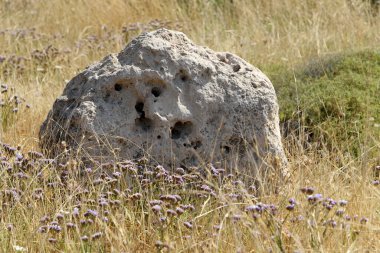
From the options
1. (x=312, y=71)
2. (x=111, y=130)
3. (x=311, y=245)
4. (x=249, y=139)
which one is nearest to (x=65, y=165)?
(x=111, y=130)

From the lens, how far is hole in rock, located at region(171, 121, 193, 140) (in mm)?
4852

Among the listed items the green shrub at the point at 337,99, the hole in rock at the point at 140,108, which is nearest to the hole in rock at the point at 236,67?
the hole in rock at the point at 140,108

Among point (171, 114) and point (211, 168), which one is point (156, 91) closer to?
point (171, 114)

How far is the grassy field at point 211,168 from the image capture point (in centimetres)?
384

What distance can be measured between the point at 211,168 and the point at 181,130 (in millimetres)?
392

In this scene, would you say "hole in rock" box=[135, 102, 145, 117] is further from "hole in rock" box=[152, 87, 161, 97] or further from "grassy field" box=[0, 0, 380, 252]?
"grassy field" box=[0, 0, 380, 252]

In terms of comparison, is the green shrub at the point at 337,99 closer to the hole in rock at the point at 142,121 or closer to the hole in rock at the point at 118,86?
the hole in rock at the point at 142,121

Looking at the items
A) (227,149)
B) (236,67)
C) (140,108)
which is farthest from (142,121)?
(236,67)

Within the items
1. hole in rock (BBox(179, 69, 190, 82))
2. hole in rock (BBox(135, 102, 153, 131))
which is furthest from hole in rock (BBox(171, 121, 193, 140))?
hole in rock (BBox(179, 69, 190, 82))

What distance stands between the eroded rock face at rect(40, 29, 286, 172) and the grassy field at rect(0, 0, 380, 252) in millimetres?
141

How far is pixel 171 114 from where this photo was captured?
479 centimetres

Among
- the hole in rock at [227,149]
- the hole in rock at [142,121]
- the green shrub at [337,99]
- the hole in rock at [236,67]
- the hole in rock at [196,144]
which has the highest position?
the hole in rock at [236,67]

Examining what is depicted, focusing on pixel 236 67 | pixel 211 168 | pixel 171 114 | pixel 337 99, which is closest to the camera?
pixel 211 168

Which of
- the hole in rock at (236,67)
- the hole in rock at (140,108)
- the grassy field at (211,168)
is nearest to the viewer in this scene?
the grassy field at (211,168)
